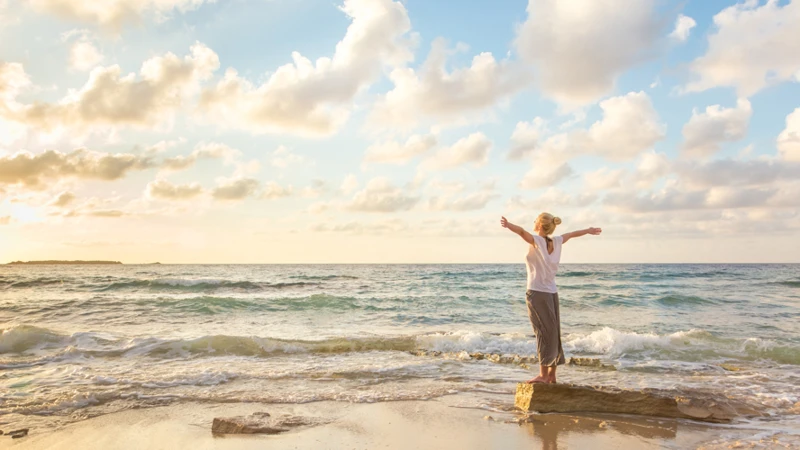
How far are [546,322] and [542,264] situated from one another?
0.73 m

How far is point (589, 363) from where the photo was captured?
31.9 feet

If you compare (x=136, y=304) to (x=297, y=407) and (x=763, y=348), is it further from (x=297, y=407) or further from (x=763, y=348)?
(x=763, y=348)

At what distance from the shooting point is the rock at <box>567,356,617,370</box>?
9492 millimetres

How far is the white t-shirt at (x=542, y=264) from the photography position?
5824 millimetres

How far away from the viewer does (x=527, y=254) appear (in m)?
5.91

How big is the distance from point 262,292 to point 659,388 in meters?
24.7

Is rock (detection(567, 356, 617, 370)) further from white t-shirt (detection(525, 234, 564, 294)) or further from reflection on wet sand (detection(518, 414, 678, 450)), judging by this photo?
white t-shirt (detection(525, 234, 564, 294))

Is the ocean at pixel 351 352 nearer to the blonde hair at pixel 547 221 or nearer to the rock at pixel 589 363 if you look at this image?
the rock at pixel 589 363

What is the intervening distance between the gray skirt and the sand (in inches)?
29.3

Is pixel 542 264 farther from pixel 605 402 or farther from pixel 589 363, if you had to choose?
pixel 589 363

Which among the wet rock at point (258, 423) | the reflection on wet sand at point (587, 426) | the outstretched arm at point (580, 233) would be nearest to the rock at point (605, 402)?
Answer: the reflection on wet sand at point (587, 426)

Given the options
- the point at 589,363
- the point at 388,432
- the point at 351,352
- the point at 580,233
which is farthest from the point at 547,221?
the point at 351,352

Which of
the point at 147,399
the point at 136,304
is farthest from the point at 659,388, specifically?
the point at 136,304

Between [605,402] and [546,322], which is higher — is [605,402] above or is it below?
below
